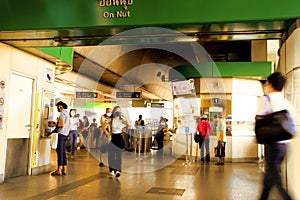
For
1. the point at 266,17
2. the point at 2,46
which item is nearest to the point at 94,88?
the point at 2,46

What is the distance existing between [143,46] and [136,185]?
252 inches

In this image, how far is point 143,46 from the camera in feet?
36.6

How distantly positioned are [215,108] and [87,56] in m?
4.34

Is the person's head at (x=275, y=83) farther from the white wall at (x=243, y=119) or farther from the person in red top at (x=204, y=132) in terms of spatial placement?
the white wall at (x=243, y=119)

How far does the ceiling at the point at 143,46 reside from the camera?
4887 millimetres

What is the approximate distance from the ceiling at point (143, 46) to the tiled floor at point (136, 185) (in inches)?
94.1

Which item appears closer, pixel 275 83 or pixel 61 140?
pixel 275 83

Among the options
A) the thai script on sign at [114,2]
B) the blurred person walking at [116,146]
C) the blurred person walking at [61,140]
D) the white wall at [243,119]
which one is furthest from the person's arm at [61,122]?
the white wall at [243,119]

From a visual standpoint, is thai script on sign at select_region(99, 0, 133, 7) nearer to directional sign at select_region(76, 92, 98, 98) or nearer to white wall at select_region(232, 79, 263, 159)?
white wall at select_region(232, 79, 263, 159)

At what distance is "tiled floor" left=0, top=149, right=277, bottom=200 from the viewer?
4805 millimetres

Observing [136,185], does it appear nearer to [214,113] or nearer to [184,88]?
[184,88]

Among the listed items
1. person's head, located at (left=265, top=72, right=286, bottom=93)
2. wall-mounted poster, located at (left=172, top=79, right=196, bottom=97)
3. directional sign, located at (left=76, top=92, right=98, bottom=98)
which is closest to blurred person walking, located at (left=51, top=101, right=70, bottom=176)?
wall-mounted poster, located at (left=172, top=79, right=196, bottom=97)

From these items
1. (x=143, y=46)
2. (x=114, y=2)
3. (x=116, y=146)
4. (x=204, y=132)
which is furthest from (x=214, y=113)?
(x=114, y=2)

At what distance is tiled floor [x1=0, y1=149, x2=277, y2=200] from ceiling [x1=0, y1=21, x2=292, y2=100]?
2389mm
